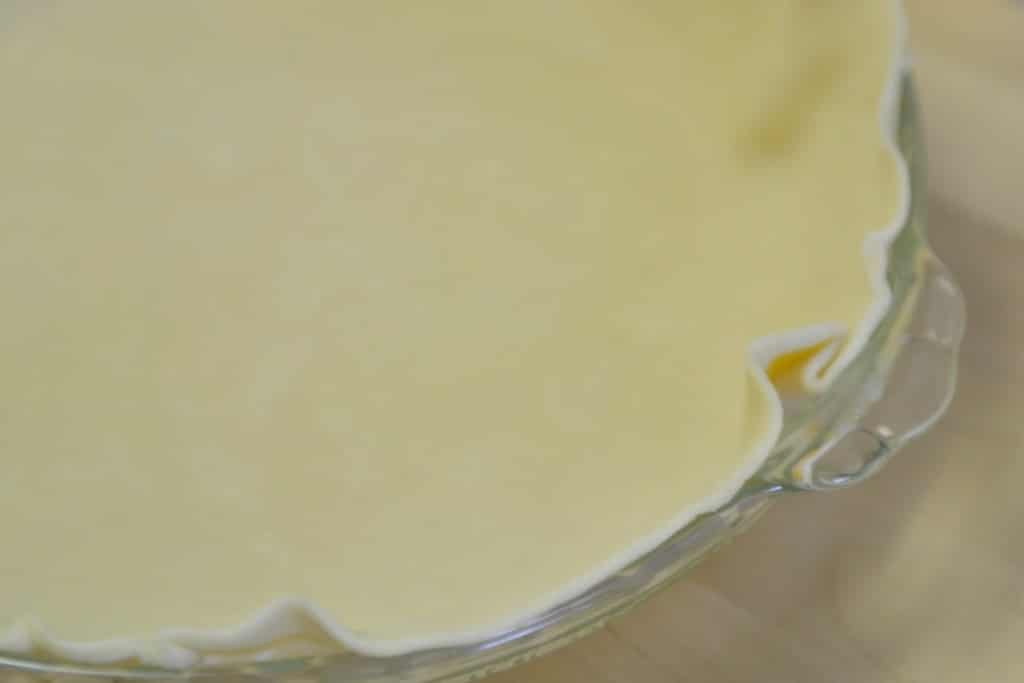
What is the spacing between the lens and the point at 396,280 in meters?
0.55

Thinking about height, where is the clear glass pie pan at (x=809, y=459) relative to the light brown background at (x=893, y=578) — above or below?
above

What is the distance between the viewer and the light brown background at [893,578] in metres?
0.48

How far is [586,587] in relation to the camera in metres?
0.39

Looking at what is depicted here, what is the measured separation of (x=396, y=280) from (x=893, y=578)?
0.95 feet

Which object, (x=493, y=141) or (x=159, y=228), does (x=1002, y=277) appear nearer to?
→ (x=493, y=141)

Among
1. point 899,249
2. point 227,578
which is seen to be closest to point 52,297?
point 227,578

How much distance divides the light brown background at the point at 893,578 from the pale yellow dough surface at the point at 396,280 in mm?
74

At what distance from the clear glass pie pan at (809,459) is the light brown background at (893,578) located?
0.06 metres

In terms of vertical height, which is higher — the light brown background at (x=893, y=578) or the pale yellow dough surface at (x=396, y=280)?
the pale yellow dough surface at (x=396, y=280)

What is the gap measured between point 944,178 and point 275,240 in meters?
0.39

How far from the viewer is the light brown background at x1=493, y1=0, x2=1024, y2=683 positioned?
1.59 ft

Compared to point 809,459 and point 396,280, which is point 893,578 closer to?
point 809,459

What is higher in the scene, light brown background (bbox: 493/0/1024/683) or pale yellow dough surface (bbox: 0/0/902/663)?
pale yellow dough surface (bbox: 0/0/902/663)

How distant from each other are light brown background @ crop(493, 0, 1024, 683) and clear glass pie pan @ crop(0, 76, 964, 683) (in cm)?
6
